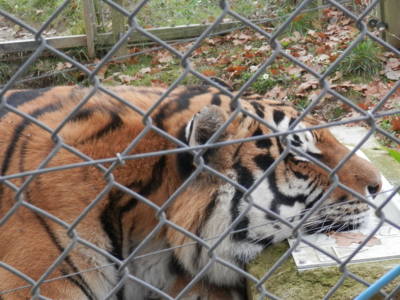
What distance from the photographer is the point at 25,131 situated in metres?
2.56

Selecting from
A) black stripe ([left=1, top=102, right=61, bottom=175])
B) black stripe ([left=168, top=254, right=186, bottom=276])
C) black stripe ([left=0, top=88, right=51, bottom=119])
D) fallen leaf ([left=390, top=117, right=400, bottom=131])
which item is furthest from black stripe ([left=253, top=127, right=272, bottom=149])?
fallen leaf ([left=390, top=117, right=400, bottom=131])

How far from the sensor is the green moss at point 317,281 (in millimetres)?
2318

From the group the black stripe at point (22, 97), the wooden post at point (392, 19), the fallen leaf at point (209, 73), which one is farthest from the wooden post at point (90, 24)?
the black stripe at point (22, 97)

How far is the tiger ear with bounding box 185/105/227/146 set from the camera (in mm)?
2271

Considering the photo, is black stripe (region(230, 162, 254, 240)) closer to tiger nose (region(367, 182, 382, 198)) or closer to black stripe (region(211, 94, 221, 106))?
black stripe (region(211, 94, 221, 106))

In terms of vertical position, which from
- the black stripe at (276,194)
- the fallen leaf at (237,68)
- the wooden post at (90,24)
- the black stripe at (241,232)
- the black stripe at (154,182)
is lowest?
the black stripe at (154,182)

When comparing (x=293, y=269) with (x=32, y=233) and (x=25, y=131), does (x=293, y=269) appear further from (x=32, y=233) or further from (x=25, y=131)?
(x=25, y=131)

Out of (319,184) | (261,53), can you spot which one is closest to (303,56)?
(261,53)

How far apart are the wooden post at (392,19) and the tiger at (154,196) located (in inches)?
136

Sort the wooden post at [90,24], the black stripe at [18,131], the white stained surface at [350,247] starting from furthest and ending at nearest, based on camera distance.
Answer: the wooden post at [90,24] → the black stripe at [18,131] → the white stained surface at [350,247]

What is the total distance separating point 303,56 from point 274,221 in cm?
412

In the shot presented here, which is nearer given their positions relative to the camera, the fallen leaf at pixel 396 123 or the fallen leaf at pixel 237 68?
the fallen leaf at pixel 396 123

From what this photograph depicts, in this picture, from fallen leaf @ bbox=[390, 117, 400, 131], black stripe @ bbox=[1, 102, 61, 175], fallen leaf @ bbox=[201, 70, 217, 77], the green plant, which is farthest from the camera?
fallen leaf @ bbox=[201, 70, 217, 77]

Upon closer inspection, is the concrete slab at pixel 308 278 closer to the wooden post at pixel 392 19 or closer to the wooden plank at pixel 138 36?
the wooden post at pixel 392 19
